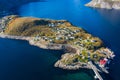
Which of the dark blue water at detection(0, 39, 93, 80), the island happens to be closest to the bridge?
the island

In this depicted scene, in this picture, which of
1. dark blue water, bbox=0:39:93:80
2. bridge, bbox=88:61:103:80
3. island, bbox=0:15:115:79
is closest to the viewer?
bridge, bbox=88:61:103:80

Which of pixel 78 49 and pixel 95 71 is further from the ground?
pixel 78 49

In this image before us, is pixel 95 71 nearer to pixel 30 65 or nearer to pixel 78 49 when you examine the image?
pixel 78 49

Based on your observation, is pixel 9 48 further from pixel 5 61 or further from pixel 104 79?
pixel 104 79

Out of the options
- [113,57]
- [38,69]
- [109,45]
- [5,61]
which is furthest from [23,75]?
[109,45]

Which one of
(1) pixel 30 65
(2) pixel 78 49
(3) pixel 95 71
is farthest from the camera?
(2) pixel 78 49

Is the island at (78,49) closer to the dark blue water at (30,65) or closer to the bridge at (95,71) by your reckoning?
the bridge at (95,71)

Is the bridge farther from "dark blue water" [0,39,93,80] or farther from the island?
"dark blue water" [0,39,93,80]

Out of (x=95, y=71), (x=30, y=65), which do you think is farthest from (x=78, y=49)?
(x=30, y=65)

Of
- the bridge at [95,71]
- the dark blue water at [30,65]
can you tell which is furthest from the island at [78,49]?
the dark blue water at [30,65]
